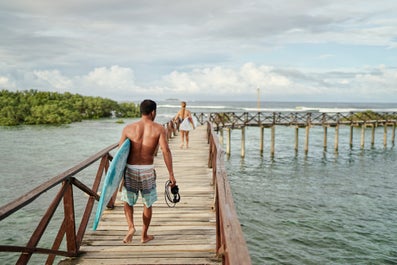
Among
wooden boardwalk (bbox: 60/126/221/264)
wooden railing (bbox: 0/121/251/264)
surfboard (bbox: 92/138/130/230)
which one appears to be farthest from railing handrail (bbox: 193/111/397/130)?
wooden railing (bbox: 0/121/251/264)

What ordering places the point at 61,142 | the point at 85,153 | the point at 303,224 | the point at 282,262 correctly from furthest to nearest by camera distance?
the point at 61,142 → the point at 85,153 → the point at 303,224 → the point at 282,262

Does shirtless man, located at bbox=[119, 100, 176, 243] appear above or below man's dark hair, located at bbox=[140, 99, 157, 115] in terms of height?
below

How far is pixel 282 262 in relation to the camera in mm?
9656

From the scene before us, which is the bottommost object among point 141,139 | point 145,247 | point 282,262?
point 282,262

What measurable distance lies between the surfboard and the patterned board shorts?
0.49ft

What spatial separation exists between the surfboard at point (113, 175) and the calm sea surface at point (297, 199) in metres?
6.69

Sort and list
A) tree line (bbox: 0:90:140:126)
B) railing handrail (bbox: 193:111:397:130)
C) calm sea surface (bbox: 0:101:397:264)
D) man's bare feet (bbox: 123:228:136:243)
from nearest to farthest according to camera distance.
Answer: man's bare feet (bbox: 123:228:136:243) → calm sea surface (bbox: 0:101:397:264) → railing handrail (bbox: 193:111:397:130) → tree line (bbox: 0:90:140:126)

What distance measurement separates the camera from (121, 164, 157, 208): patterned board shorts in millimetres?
4562

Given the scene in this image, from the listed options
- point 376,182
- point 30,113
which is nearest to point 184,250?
point 376,182

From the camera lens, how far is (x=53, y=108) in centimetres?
5572

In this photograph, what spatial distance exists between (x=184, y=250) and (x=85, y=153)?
24.1 meters

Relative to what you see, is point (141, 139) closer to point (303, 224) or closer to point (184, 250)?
point (184, 250)

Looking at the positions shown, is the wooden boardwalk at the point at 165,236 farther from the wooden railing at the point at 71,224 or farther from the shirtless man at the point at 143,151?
the shirtless man at the point at 143,151

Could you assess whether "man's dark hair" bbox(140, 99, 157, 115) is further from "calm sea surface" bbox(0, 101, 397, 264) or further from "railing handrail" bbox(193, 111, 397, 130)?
"railing handrail" bbox(193, 111, 397, 130)
